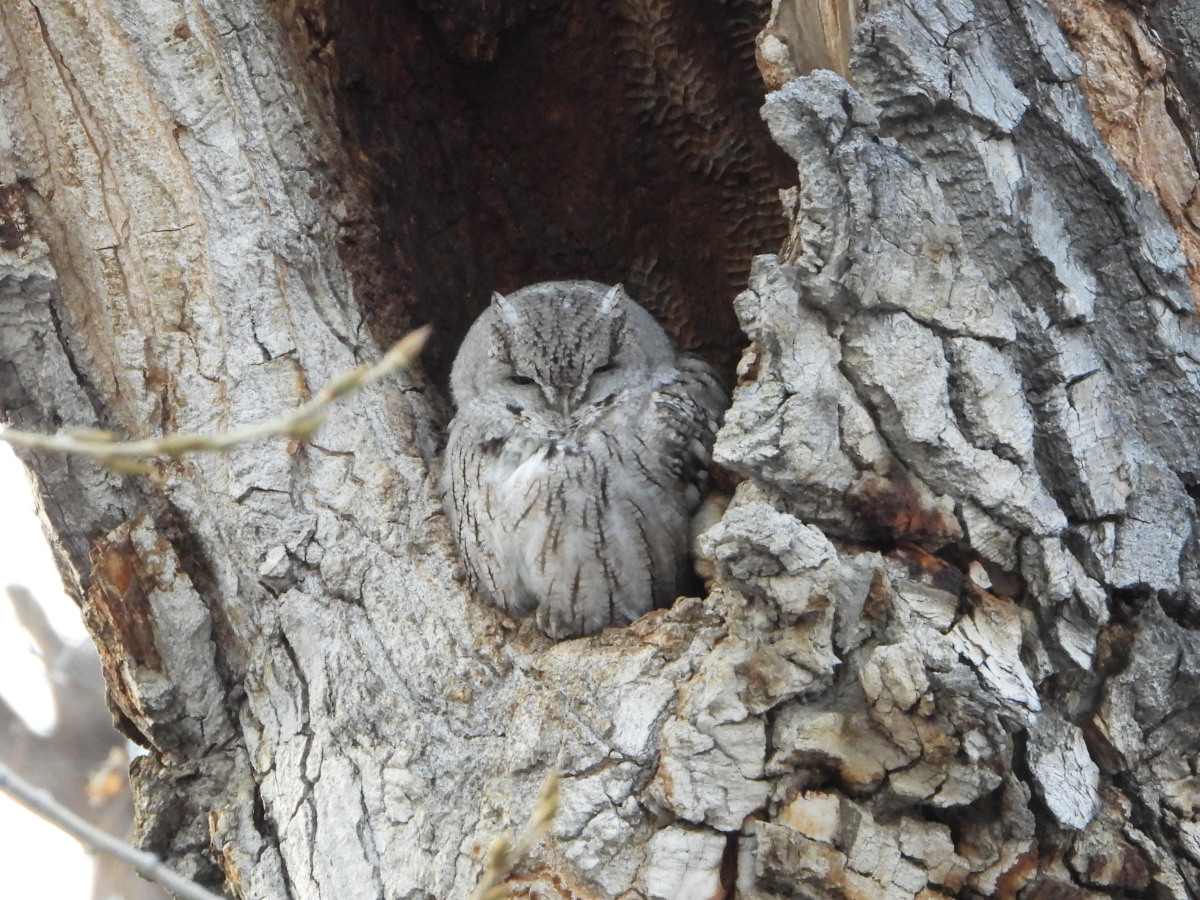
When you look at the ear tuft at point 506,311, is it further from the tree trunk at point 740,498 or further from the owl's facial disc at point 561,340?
the tree trunk at point 740,498

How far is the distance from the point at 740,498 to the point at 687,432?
51 cm

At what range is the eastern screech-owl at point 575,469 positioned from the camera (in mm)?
2537

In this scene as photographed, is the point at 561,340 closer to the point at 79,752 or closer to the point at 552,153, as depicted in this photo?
the point at 552,153

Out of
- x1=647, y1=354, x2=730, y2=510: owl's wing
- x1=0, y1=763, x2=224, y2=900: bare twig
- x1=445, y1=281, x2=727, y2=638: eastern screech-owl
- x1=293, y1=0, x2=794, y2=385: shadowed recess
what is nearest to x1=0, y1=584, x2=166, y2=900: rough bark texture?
x1=293, y1=0, x2=794, y2=385: shadowed recess

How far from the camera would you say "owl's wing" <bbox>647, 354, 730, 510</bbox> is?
2.62m

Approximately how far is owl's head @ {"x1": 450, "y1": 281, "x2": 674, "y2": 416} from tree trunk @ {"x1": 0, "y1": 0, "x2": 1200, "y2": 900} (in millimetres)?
208

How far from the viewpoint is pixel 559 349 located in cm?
276

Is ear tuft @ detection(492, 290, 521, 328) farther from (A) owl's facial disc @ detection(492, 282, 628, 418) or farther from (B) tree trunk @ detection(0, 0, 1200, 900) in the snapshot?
(B) tree trunk @ detection(0, 0, 1200, 900)

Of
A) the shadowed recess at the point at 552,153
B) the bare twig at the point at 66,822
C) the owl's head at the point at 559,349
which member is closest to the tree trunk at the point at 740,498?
the shadowed recess at the point at 552,153

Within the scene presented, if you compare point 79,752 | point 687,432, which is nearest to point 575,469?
point 687,432

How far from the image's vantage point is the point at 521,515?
257 centimetres

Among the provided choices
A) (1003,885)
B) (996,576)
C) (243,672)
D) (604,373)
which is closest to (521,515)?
(604,373)

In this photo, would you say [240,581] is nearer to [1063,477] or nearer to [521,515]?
[521,515]

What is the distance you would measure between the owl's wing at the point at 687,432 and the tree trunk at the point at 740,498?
406 millimetres
